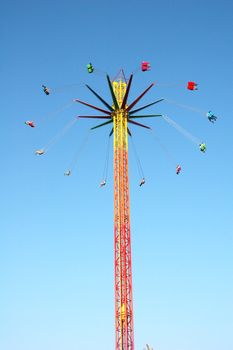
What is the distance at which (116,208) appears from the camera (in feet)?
197

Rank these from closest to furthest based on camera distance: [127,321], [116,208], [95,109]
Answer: [127,321], [116,208], [95,109]

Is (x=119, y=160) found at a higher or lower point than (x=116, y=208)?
higher

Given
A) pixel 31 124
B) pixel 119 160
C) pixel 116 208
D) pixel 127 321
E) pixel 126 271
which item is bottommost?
pixel 127 321

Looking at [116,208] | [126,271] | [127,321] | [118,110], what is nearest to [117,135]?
[118,110]

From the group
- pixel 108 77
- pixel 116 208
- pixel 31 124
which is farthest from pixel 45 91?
pixel 116 208

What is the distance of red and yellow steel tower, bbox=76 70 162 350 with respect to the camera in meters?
55.5

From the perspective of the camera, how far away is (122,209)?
59.7 meters

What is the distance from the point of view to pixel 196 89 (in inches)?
2549

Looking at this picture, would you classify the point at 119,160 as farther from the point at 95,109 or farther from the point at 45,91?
the point at 45,91

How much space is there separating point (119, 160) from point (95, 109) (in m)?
6.44

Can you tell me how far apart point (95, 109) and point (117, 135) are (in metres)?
3.74

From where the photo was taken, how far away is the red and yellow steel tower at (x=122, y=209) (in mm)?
55500

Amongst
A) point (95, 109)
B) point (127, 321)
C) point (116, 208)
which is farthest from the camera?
point (95, 109)

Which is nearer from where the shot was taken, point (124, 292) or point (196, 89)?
point (124, 292)
